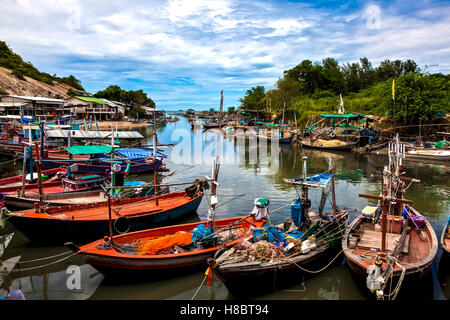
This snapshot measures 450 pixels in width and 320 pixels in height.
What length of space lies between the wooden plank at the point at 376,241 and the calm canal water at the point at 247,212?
1.24m

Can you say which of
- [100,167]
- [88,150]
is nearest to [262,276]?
[88,150]

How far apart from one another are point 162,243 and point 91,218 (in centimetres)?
444

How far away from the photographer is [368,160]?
35938 mm

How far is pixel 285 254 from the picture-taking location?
10.6 metres

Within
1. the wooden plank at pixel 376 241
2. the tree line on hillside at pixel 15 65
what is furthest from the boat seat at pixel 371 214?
the tree line on hillside at pixel 15 65

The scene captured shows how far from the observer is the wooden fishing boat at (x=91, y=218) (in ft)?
42.8

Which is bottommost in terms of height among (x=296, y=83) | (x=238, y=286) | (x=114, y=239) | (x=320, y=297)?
(x=320, y=297)

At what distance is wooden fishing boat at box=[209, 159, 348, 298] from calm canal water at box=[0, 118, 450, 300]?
1.49 ft

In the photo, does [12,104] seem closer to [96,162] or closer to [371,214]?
[96,162]

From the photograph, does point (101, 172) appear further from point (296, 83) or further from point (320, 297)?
point (296, 83)

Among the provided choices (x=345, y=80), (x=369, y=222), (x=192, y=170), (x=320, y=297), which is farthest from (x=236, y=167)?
(x=345, y=80)
